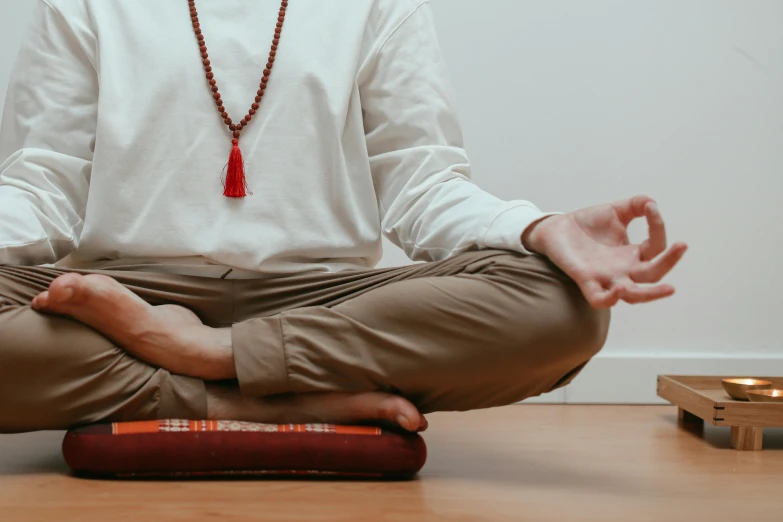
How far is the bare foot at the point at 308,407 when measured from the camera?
1.49 m

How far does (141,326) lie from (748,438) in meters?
1.12

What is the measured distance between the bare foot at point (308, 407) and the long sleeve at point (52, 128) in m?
0.43

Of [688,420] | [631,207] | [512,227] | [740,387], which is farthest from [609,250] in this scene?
[688,420]

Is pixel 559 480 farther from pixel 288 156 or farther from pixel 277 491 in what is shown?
pixel 288 156

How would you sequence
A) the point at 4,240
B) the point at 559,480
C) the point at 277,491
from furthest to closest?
the point at 4,240, the point at 559,480, the point at 277,491

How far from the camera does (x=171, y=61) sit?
1.72 meters

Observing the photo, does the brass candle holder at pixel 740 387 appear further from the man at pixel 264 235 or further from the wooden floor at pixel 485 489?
the man at pixel 264 235

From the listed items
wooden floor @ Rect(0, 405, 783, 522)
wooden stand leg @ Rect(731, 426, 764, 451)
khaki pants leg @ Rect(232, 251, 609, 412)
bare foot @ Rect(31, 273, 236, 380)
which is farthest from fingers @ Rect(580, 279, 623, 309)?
wooden stand leg @ Rect(731, 426, 764, 451)

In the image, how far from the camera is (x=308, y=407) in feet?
4.97

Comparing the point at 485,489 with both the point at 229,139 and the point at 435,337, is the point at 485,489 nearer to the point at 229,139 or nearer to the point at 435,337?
the point at 435,337

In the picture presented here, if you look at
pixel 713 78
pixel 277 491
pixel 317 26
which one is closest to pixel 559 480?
pixel 277 491

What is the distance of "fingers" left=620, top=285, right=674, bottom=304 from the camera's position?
4.08 ft

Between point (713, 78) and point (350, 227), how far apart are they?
4.13 feet

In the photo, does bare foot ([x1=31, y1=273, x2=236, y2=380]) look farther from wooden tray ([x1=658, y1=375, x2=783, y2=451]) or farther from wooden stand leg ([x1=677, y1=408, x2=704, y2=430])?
A: wooden stand leg ([x1=677, y1=408, x2=704, y2=430])
